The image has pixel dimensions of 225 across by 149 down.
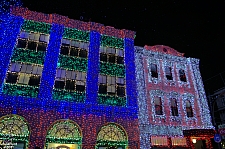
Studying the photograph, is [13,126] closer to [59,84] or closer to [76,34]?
[59,84]

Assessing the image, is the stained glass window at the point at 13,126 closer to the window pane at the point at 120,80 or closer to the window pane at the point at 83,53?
the window pane at the point at 83,53

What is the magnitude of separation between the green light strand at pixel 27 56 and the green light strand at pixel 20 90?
2.26 metres

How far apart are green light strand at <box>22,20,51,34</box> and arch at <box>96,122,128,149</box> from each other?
10.2 m

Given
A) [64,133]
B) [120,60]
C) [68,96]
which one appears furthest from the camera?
[120,60]

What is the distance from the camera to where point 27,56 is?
16938 millimetres

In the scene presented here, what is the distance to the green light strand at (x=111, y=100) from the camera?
1744 centimetres

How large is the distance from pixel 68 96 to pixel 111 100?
3.75 meters

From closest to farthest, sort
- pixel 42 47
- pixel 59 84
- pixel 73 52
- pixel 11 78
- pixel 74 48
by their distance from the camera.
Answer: pixel 11 78 → pixel 59 84 → pixel 42 47 → pixel 73 52 → pixel 74 48

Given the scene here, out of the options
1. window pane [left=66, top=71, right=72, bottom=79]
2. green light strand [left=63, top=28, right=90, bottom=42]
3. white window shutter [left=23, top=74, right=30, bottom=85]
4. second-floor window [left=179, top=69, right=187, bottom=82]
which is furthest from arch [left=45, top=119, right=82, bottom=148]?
second-floor window [left=179, top=69, right=187, bottom=82]

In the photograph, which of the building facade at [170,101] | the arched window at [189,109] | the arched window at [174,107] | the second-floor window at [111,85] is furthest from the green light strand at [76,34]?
the arched window at [189,109]

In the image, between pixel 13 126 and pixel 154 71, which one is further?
pixel 154 71

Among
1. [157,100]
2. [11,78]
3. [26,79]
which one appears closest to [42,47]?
[26,79]

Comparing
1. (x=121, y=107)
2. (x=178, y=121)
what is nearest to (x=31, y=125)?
(x=121, y=107)

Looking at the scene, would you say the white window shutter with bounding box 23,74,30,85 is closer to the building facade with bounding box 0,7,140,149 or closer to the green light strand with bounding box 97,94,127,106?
the building facade with bounding box 0,7,140,149
